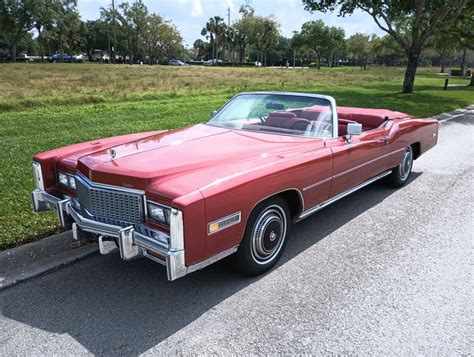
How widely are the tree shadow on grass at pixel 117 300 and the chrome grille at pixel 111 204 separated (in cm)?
59

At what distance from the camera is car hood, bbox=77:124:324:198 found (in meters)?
2.90

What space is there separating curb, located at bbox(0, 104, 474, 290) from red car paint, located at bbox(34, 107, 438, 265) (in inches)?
20.7

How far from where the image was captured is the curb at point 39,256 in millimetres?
3342

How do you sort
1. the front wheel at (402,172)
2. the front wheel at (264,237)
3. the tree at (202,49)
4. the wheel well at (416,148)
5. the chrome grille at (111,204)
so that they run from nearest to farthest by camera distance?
the chrome grille at (111,204) < the front wheel at (264,237) < the front wheel at (402,172) < the wheel well at (416,148) < the tree at (202,49)

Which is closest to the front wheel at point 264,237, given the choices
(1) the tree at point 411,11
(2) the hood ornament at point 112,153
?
(2) the hood ornament at point 112,153

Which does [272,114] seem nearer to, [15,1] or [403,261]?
[403,261]

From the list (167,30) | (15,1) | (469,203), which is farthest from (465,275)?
(167,30)

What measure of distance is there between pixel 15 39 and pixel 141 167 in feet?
278

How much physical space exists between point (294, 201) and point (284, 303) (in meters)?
0.97

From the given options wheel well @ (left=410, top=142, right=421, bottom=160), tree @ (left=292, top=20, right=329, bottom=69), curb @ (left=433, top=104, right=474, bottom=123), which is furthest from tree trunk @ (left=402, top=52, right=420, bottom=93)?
tree @ (left=292, top=20, right=329, bottom=69)

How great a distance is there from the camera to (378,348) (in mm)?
2551

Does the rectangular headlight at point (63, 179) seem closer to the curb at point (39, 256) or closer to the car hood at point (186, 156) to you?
the car hood at point (186, 156)

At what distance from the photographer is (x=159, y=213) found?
9.06ft

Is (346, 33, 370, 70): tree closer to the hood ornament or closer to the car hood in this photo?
the car hood
